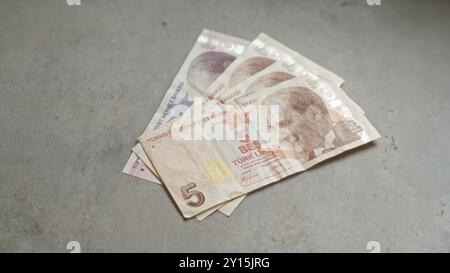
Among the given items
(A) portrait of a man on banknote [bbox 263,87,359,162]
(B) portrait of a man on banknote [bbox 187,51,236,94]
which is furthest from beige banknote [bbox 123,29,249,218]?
(A) portrait of a man on banknote [bbox 263,87,359,162]

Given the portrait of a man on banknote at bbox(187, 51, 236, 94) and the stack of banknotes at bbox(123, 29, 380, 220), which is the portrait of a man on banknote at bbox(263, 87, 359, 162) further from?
the portrait of a man on banknote at bbox(187, 51, 236, 94)

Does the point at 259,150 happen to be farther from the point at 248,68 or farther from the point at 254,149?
the point at 248,68

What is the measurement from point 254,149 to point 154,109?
0.80ft

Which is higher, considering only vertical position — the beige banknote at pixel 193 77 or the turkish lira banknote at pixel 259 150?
the beige banknote at pixel 193 77

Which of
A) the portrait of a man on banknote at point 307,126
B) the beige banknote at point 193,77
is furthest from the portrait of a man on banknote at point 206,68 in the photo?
the portrait of a man on banknote at point 307,126

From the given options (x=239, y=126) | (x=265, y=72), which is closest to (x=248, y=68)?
(x=265, y=72)

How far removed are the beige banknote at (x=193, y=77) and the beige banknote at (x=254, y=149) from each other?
0.03m

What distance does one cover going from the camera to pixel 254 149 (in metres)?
0.86

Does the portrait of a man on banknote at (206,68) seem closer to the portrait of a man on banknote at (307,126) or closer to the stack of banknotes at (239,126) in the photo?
the stack of banknotes at (239,126)

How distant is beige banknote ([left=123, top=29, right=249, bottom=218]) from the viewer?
0.85m

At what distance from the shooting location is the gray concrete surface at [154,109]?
2.53 feet

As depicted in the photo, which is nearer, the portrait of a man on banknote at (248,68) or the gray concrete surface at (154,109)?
the gray concrete surface at (154,109)
